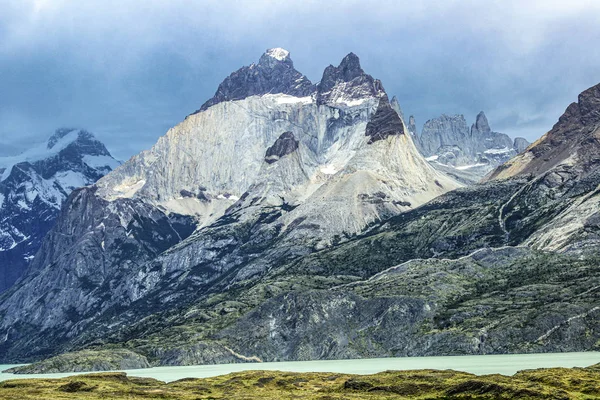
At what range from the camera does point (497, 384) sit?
496 ft

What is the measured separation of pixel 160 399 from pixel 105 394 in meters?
21.3

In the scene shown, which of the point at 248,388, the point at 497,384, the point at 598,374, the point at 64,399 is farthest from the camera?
the point at 248,388

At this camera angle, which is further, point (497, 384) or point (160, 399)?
point (160, 399)

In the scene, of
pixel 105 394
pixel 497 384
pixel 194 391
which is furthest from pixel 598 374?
pixel 105 394

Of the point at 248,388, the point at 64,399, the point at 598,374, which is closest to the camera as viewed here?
the point at 64,399

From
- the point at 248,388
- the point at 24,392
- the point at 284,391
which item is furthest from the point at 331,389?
the point at 24,392

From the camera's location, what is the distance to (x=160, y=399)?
17050 cm

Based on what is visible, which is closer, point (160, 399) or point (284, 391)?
point (160, 399)

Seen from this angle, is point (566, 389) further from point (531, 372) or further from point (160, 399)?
point (160, 399)

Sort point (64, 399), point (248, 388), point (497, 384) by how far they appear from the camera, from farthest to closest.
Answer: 1. point (248, 388)
2. point (64, 399)
3. point (497, 384)

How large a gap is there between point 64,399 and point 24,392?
32752mm

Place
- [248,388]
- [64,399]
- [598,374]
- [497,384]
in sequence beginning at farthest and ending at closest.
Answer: [248,388], [598,374], [64,399], [497,384]

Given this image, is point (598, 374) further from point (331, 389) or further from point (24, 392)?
point (24, 392)

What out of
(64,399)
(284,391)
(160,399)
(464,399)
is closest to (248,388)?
(284,391)
